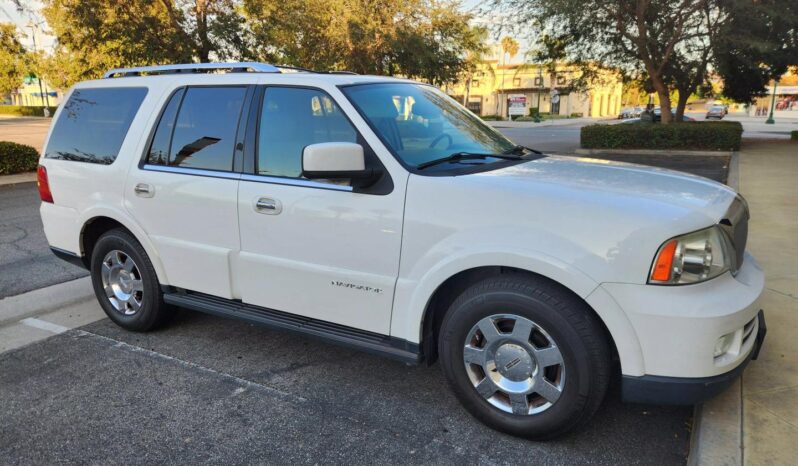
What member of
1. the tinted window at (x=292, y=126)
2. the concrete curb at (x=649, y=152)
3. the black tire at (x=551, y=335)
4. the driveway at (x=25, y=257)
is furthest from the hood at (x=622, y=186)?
the concrete curb at (x=649, y=152)

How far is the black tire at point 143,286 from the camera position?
4.18m

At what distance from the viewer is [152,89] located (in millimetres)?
4160

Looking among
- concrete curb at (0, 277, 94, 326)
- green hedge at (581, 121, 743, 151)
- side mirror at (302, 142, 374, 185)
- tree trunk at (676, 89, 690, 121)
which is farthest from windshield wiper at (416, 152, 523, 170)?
tree trunk at (676, 89, 690, 121)

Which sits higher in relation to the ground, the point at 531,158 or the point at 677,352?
the point at 531,158

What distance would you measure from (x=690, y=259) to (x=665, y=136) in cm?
1807

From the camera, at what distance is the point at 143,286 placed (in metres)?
4.25

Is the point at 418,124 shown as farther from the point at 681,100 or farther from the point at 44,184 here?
→ the point at 681,100

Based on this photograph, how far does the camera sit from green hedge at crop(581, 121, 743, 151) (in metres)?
18.3

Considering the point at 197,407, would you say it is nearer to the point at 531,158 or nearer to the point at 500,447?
the point at 500,447

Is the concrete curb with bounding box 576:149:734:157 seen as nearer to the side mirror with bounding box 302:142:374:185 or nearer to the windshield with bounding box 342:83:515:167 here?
the windshield with bounding box 342:83:515:167

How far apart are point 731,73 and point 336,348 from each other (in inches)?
849

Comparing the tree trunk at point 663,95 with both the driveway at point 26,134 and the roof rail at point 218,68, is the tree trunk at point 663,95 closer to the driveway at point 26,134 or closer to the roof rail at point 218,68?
the roof rail at point 218,68

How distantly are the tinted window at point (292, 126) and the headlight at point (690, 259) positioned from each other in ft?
5.91

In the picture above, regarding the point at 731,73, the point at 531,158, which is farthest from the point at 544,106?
the point at 531,158
